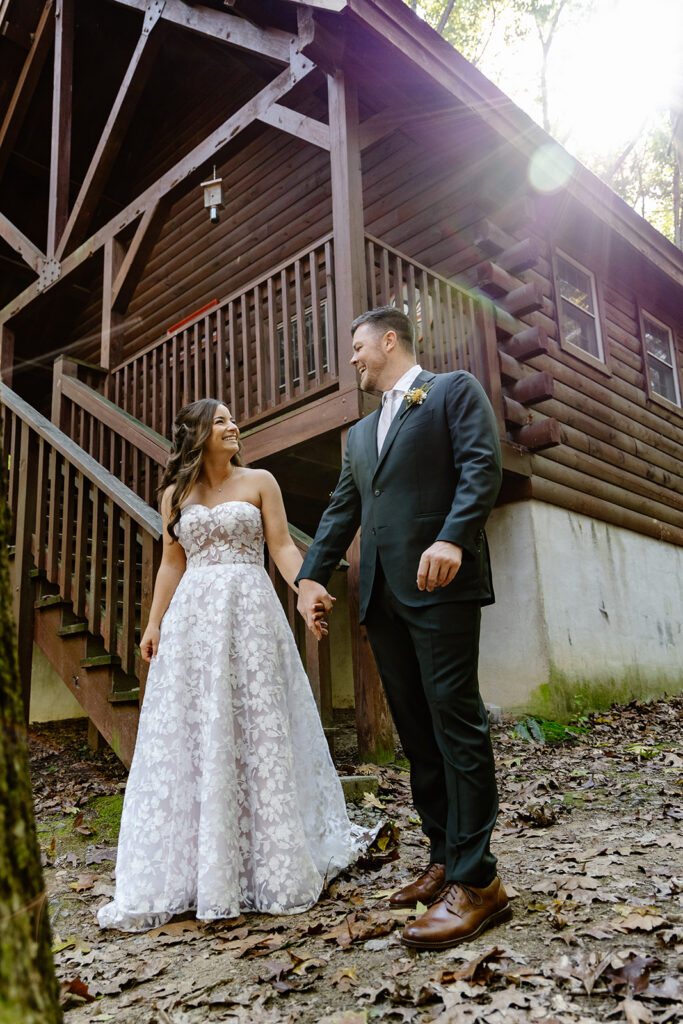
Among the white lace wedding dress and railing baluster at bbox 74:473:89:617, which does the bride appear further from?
railing baluster at bbox 74:473:89:617

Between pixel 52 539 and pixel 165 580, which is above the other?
pixel 52 539

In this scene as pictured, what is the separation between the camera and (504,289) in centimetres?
859

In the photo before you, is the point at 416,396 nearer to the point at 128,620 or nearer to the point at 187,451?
the point at 187,451

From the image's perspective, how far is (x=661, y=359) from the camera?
12.5m

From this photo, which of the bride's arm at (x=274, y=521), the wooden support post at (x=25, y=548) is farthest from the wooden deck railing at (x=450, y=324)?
the bride's arm at (x=274, y=521)

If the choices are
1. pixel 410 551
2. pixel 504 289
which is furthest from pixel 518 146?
pixel 410 551

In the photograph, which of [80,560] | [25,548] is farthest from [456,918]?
[25,548]

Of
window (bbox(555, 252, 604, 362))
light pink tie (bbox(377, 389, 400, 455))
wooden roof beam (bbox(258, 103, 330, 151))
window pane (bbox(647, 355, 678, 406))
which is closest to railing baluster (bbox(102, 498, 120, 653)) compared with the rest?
Result: light pink tie (bbox(377, 389, 400, 455))

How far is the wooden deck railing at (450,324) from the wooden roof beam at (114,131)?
3456 mm

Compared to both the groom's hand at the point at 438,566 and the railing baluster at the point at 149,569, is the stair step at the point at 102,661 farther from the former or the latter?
the groom's hand at the point at 438,566

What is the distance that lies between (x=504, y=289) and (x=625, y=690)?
471 cm

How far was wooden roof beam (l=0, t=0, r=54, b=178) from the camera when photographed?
1011cm

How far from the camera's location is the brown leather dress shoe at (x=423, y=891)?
282 cm

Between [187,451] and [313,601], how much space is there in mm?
1204
